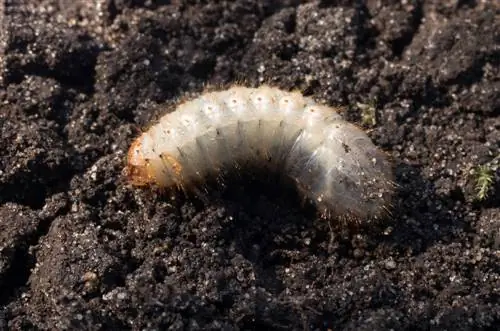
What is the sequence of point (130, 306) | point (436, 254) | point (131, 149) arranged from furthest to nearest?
point (131, 149) → point (436, 254) → point (130, 306)

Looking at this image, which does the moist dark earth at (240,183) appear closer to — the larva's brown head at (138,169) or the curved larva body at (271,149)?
the larva's brown head at (138,169)

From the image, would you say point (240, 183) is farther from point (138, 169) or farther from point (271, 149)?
point (138, 169)

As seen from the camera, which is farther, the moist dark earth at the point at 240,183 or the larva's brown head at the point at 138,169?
the larva's brown head at the point at 138,169

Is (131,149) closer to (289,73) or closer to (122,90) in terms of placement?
(122,90)

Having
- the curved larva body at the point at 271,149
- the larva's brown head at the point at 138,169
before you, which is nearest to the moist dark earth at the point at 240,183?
the larva's brown head at the point at 138,169

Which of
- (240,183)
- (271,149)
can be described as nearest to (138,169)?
(240,183)

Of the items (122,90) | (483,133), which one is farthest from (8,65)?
(483,133)

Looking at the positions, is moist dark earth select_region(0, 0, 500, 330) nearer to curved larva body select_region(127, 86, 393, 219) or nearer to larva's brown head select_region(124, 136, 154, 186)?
larva's brown head select_region(124, 136, 154, 186)
